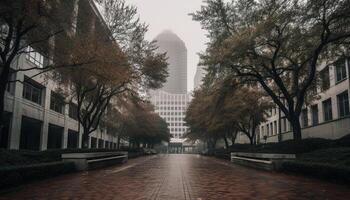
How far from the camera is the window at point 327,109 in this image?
3686cm

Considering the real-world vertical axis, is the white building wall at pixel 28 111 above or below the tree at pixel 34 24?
below

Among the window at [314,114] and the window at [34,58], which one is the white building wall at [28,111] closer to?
the window at [34,58]

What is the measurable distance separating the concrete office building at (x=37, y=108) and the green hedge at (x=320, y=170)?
42.5ft

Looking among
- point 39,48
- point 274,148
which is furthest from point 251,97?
point 39,48

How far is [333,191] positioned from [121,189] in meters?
6.44

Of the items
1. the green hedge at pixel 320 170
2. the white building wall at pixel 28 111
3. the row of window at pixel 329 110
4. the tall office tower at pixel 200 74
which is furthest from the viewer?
the row of window at pixel 329 110

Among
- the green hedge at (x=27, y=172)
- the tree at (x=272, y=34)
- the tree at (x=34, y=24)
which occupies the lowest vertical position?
the green hedge at (x=27, y=172)

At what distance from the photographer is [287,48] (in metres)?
21.2

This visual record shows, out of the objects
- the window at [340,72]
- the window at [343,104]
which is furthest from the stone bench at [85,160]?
the window at [340,72]

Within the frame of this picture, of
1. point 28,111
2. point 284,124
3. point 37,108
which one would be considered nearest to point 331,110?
point 284,124

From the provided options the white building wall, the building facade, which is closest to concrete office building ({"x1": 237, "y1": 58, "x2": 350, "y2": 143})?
the white building wall

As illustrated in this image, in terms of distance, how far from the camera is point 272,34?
69.7 ft

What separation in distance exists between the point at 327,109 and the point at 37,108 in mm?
30520

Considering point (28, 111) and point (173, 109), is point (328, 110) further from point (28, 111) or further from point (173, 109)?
point (173, 109)
